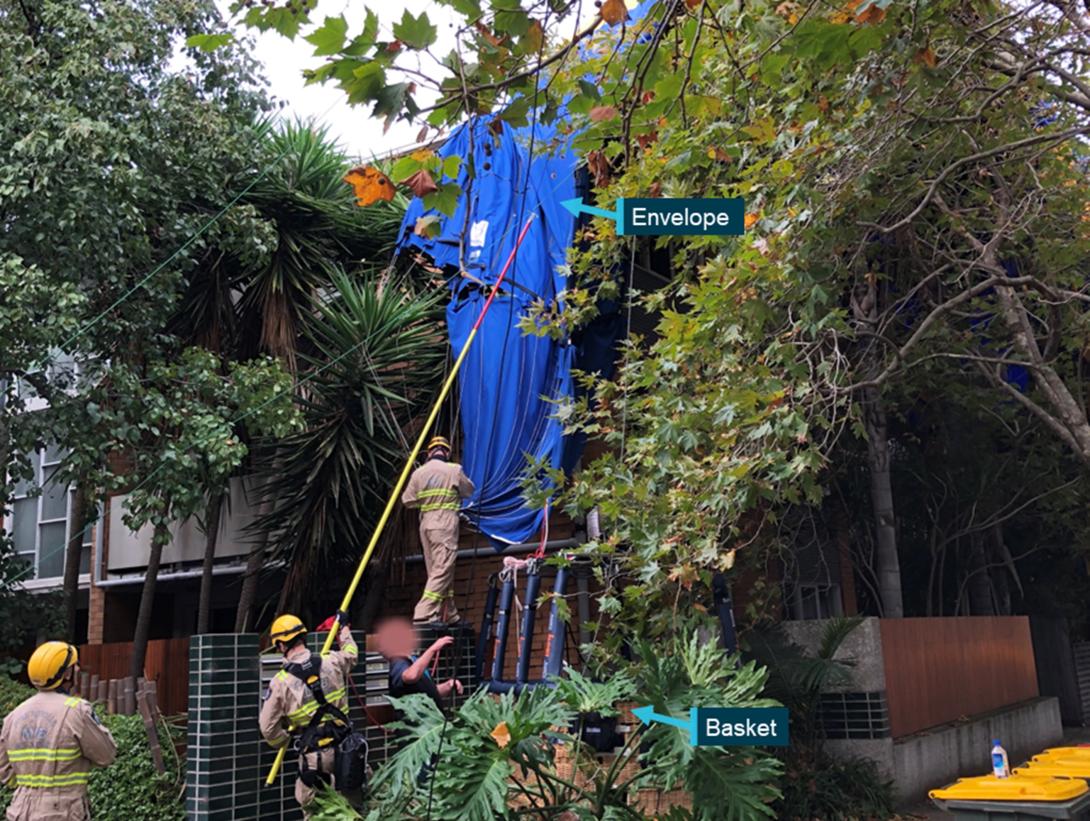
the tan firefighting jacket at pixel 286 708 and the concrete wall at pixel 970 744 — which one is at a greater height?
the tan firefighting jacket at pixel 286 708

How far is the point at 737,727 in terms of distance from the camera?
6.31 meters

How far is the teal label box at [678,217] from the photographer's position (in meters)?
4.99

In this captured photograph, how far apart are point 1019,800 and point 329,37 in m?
5.03

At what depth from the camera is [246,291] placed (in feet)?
39.9

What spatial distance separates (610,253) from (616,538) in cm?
284

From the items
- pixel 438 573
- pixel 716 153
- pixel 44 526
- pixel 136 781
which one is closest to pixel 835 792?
pixel 438 573

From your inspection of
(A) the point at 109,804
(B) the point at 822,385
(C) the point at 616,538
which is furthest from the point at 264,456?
(B) the point at 822,385

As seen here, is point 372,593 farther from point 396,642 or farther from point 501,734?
point 501,734

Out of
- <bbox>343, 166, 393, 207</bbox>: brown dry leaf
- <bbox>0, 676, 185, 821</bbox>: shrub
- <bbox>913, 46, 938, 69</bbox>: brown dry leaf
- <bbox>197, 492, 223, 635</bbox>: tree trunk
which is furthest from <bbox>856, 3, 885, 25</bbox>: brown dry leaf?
<bbox>197, 492, 223, 635</bbox>: tree trunk

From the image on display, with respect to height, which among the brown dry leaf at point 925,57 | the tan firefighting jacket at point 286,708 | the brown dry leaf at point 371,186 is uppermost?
the brown dry leaf at point 925,57

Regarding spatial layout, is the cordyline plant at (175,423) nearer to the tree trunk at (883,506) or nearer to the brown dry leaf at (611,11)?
the tree trunk at (883,506)

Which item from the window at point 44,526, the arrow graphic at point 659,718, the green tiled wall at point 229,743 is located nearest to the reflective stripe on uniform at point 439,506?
the green tiled wall at point 229,743

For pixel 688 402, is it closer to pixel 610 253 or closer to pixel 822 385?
pixel 822 385

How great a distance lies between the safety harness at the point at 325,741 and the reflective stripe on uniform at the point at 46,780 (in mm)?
1256
